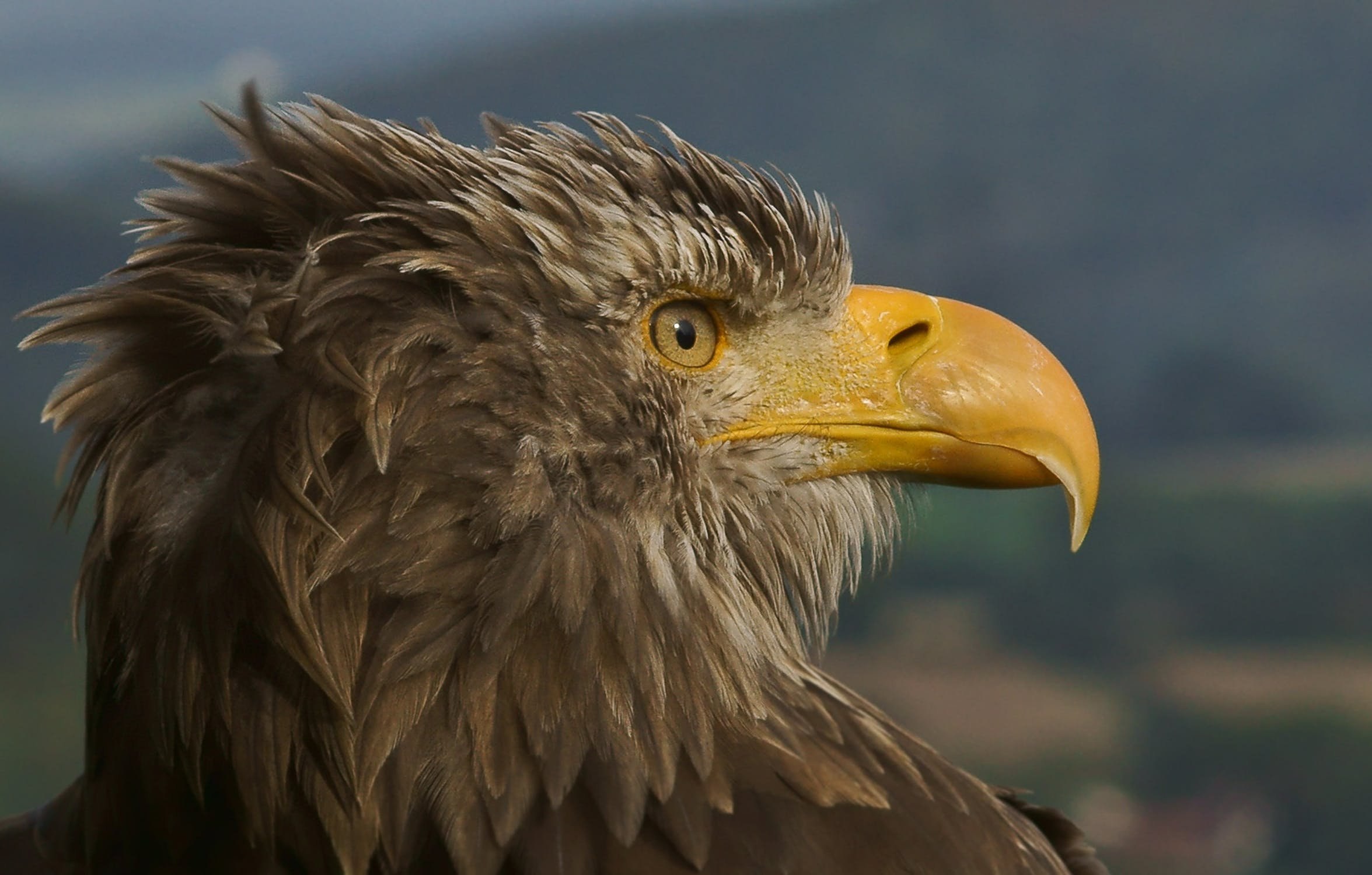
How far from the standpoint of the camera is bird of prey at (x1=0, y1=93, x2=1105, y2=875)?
136cm

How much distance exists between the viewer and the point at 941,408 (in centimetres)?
164

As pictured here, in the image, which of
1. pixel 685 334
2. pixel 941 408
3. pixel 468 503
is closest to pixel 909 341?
pixel 941 408

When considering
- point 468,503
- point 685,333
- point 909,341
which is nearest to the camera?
point 468,503

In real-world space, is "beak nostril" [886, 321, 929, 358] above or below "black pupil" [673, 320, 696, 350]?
above

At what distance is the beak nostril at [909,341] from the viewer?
Result: 169 centimetres

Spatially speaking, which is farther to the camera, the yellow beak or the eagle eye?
the yellow beak

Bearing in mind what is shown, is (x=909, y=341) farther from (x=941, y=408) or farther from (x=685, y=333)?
(x=685, y=333)

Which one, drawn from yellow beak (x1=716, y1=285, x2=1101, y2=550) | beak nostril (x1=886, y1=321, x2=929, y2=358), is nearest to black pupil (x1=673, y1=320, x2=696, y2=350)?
yellow beak (x1=716, y1=285, x2=1101, y2=550)

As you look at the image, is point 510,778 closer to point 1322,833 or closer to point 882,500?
point 882,500

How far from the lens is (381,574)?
1.37 meters

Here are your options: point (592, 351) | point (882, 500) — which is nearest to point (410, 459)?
point (592, 351)

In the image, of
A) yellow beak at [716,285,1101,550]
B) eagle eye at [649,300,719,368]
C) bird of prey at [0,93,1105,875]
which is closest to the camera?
bird of prey at [0,93,1105,875]

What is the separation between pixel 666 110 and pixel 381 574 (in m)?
5.92

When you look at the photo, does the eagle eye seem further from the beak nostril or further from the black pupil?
the beak nostril
